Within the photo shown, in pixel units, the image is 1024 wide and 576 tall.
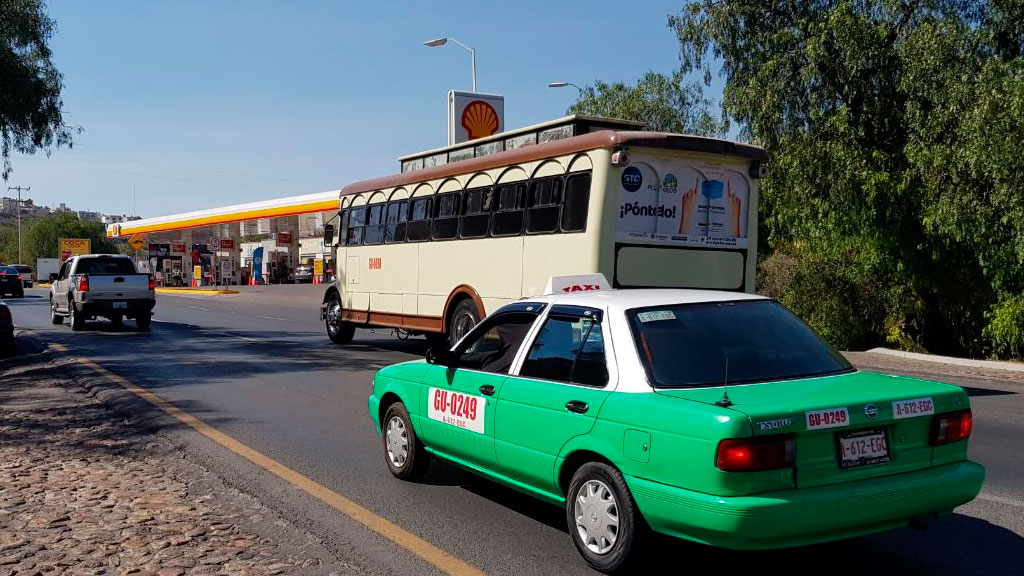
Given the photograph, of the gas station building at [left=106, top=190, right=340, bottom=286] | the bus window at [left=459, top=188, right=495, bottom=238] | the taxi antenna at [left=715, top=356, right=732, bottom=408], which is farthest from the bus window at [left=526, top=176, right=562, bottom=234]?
the gas station building at [left=106, top=190, right=340, bottom=286]

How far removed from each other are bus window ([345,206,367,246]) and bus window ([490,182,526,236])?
197 inches

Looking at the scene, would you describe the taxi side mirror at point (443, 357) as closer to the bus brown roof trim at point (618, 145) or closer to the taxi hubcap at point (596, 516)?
the taxi hubcap at point (596, 516)

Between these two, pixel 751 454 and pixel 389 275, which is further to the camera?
pixel 389 275

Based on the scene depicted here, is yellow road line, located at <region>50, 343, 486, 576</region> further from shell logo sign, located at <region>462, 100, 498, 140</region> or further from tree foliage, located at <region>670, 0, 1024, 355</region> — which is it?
shell logo sign, located at <region>462, 100, 498, 140</region>

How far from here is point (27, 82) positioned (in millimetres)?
19125

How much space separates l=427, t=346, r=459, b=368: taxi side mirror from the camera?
20.8ft

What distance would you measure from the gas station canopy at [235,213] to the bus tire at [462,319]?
108 ft

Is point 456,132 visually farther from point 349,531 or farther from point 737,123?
point 349,531

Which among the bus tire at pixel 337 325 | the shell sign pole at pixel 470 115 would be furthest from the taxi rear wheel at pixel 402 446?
the shell sign pole at pixel 470 115

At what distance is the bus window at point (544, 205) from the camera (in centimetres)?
1276

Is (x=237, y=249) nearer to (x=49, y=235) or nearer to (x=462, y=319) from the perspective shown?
(x=462, y=319)

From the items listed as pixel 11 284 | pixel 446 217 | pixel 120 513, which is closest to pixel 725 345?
pixel 120 513

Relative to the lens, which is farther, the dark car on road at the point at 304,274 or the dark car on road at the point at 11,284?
the dark car on road at the point at 304,274

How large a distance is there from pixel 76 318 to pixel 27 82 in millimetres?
6432
